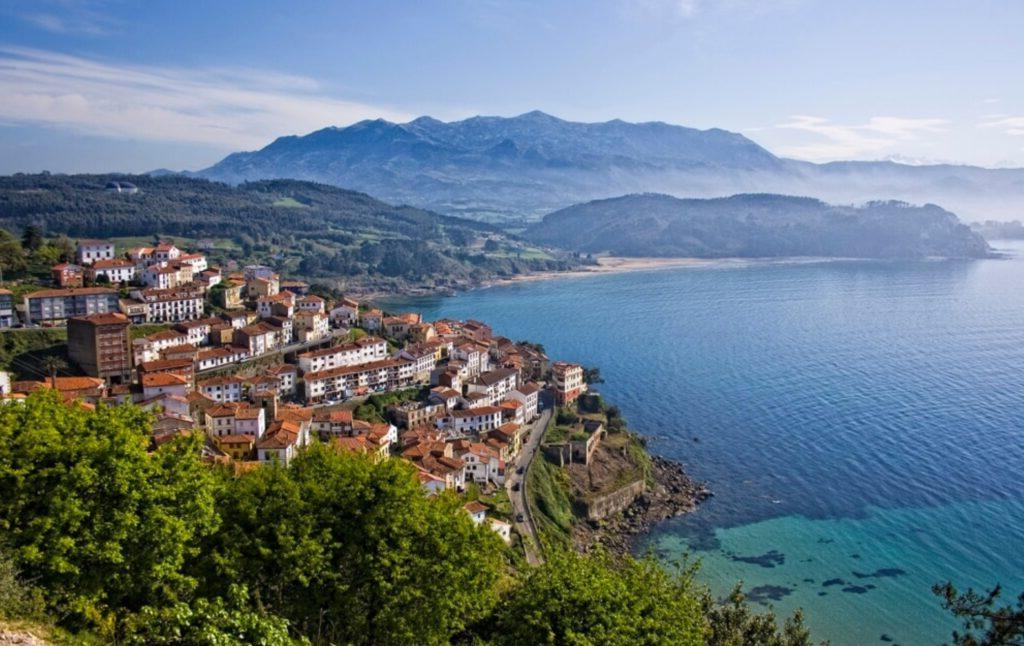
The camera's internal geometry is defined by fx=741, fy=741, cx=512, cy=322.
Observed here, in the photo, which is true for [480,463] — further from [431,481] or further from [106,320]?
[106,320]

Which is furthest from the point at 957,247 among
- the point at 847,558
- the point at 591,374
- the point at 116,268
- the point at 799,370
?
the point at 116,268

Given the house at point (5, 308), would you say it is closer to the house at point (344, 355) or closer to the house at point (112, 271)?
the house at point (112, 271)

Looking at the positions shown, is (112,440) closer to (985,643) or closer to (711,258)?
(985,643)

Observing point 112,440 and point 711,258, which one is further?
point 711,258

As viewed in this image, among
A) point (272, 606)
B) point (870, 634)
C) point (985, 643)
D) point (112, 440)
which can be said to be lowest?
point (870, 634)

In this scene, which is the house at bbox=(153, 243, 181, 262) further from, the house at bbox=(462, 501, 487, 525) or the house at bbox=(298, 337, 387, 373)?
the house at bbox=(462, 501, 487, 525)

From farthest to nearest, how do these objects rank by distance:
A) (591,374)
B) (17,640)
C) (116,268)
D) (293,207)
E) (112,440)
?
(293,207), (591,374), (116,268), (112,440), (17,640)

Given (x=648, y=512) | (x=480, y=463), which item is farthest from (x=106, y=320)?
(x=648, y=512)

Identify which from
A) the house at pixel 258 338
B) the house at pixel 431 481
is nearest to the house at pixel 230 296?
the house at pixel 258 338
